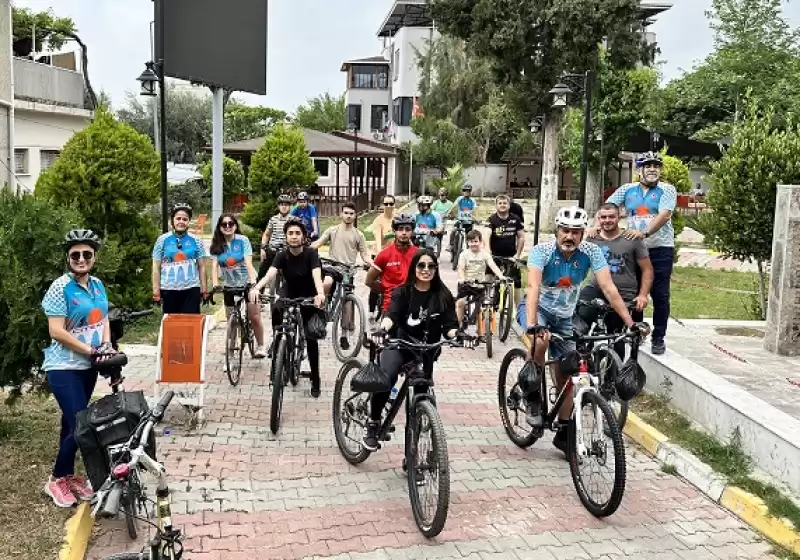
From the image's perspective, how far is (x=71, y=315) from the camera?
17.4ft

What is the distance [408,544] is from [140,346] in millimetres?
6338

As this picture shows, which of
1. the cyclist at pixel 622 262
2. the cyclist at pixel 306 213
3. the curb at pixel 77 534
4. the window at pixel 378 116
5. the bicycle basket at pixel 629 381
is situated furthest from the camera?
the window at pixel 378 116

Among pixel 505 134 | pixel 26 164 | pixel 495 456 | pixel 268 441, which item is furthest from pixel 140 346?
pixel 505 134

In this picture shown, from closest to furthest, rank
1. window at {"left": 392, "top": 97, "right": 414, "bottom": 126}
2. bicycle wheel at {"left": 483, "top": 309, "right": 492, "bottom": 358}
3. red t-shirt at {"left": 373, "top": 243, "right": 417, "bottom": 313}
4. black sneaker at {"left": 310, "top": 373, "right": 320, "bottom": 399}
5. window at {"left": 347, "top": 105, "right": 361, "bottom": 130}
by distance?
1. red t-shirt at {"left": 373, "top": 243, "right": 417, "bottom": 313}
2. black sneaker at {"left": 310, "top": 373, "right": 320, "bottom": 399}
3. bicycle wheel at {"left": 483, "top": 309, "right": 492, "bottom": 358}
4. window at {"left": 392, "top": 97, "right": 414, "bottom": 126}
5. window at {"left": 347, "top": 105, "right": 361, "bottom": 130}

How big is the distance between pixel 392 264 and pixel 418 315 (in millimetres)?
2259

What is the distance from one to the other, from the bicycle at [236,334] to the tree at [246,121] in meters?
46.9

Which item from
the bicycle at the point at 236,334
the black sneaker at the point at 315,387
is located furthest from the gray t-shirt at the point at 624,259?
the bicycle at the point at 236,334

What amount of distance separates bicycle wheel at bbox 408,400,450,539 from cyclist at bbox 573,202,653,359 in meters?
2.55

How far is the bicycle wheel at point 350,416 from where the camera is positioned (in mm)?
6323

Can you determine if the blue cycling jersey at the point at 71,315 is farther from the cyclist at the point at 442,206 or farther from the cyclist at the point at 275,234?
the cyclist at the point at 442,206

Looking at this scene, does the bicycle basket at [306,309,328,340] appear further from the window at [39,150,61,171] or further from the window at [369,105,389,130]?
the window at [369,105,389,130]

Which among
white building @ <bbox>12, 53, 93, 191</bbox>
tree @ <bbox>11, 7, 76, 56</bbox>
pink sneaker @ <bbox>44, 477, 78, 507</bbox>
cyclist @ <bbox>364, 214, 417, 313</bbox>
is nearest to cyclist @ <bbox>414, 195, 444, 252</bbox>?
cyclist @ <bbox>364, 214, 417, 313</bbox>

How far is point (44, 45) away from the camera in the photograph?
2455 cm

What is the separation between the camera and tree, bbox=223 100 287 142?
5622cm
